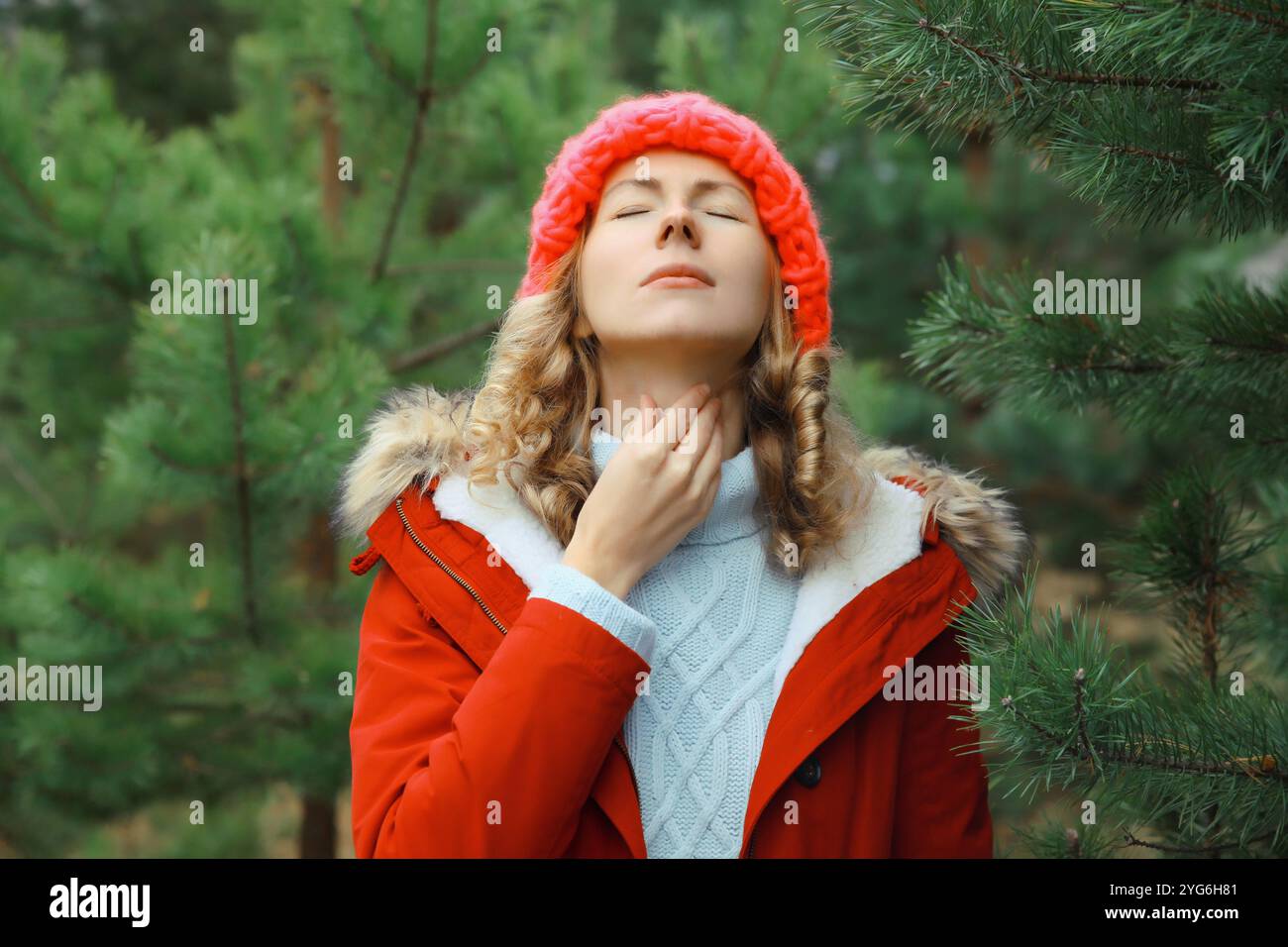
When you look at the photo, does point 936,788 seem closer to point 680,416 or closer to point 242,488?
point 680,416

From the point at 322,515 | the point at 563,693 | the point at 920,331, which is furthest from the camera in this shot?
the point at 322,515

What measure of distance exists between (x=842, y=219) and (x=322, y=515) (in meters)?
3.49

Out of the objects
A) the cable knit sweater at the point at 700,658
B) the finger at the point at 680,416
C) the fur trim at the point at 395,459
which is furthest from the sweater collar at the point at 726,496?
the fur trim at the point at 395,459

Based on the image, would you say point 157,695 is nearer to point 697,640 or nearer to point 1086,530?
point 697,640

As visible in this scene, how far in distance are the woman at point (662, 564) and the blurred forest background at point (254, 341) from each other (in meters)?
0.54

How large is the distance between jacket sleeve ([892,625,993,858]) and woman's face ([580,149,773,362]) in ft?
2.16

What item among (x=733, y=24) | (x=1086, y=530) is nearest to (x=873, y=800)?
(x=1086, y=530)

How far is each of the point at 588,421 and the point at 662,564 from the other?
282mm

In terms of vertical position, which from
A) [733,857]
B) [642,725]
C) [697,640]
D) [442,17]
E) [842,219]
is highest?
[842,219]

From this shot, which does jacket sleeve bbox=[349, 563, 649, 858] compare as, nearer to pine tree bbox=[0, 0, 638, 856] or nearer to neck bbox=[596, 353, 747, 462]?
neck bbox=[596, 353, 747, 462]

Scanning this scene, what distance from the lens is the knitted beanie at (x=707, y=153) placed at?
6.19 ft

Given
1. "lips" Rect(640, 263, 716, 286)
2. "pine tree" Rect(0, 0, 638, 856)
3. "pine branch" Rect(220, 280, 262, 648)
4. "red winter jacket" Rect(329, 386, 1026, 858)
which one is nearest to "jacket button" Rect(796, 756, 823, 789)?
"red winter jacket" Rect(329, 386, 1026, 858)

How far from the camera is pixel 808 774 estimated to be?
1701 mm

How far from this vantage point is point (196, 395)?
118 inches
